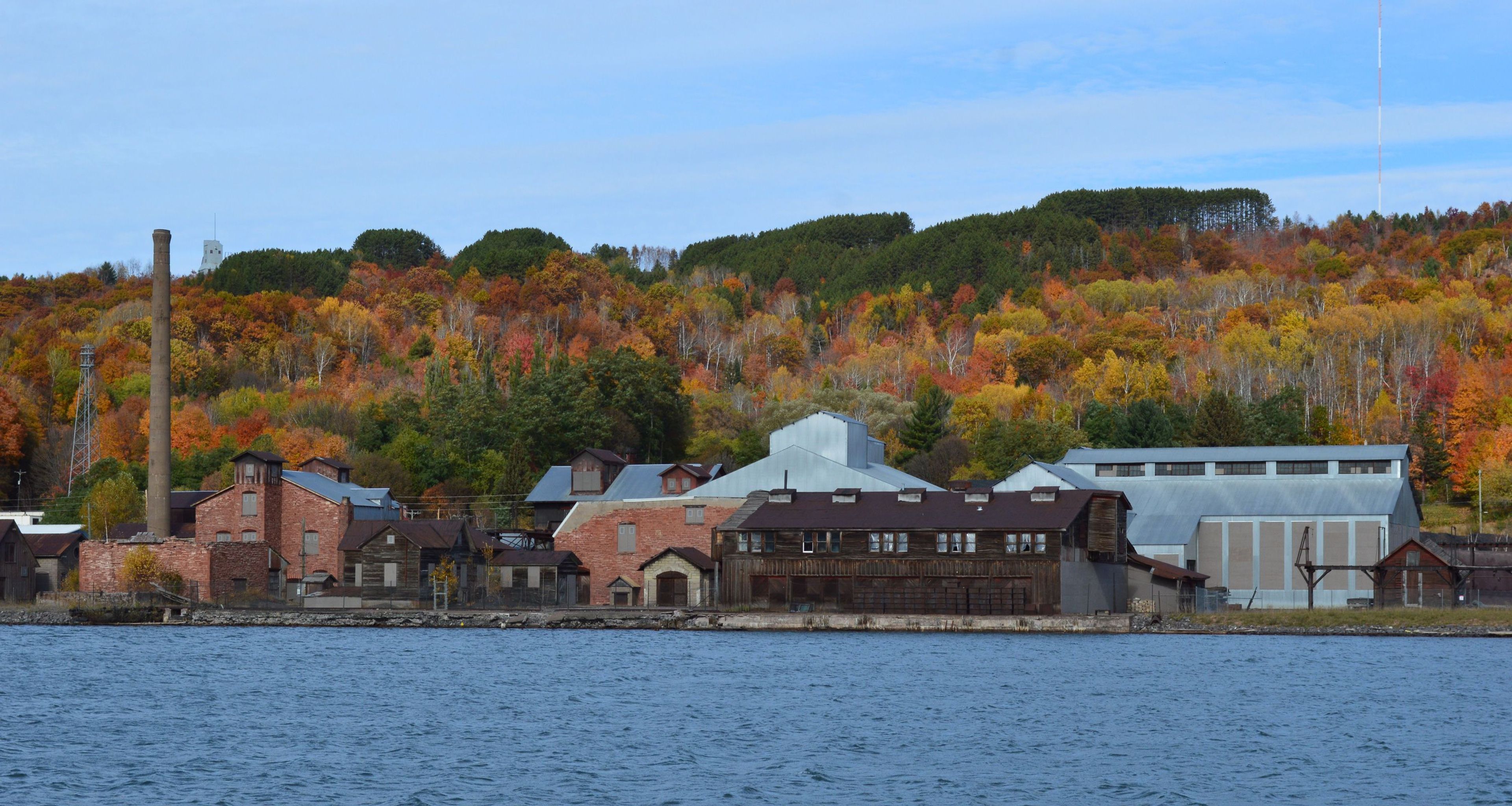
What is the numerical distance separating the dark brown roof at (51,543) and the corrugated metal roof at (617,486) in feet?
82.5

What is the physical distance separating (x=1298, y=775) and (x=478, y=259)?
164 meters

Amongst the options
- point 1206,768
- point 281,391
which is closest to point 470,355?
point 281,391

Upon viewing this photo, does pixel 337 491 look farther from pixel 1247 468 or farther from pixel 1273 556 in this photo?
pixel 1247 468

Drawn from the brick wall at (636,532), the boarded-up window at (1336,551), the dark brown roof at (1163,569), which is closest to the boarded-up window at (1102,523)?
the dark brown roof at (1163,569)

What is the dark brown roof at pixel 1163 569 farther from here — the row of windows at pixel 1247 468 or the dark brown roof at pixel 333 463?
the dark brown roof at pixel 333 463

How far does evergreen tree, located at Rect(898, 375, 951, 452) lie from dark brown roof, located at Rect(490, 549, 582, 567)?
127 ft

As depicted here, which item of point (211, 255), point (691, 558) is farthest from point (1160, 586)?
point (211, 255)

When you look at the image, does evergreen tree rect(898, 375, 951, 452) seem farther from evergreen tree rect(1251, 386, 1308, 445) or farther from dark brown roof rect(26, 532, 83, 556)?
dark brown roof rect(26, 532, 83, 556)

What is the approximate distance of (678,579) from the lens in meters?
79.2

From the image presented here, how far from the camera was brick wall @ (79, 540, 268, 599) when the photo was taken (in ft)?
266

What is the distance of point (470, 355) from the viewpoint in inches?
5960

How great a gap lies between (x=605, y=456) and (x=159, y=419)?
24083 millimetres

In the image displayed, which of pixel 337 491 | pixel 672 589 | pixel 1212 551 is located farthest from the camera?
pixel 337 491

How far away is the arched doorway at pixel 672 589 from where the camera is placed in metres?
78.9
